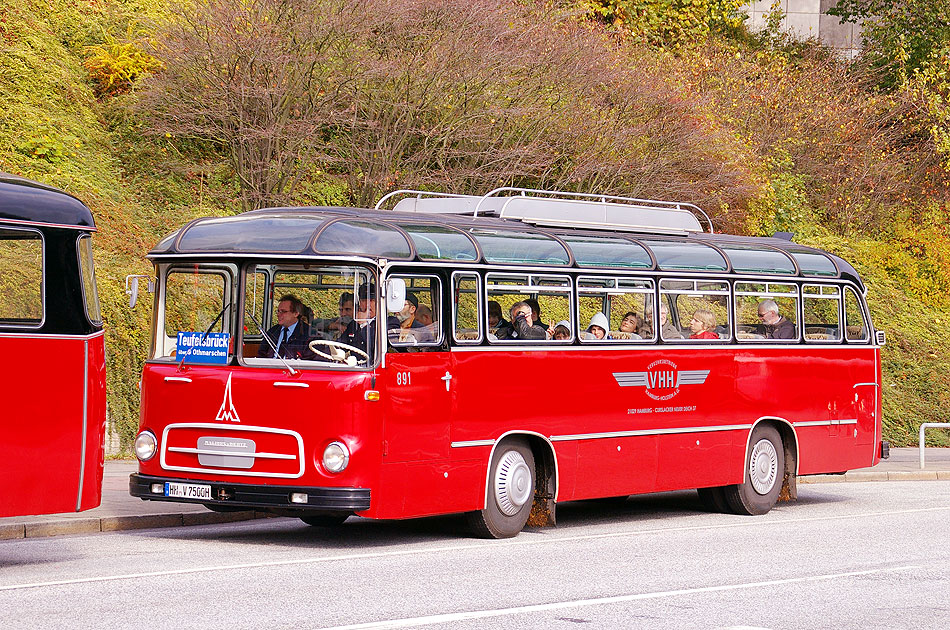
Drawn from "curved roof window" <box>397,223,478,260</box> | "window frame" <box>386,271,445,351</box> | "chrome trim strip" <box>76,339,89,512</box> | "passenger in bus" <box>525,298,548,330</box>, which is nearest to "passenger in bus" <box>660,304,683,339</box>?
"passenger in bus" <box>525,298,548,330</box>

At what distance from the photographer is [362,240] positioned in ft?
40.6

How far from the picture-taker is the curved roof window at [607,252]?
1452 cm

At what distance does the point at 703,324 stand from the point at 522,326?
9.71ft

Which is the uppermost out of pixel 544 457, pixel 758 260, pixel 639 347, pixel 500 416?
pixel 758 260

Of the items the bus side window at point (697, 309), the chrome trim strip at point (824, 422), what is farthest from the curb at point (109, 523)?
the chrome trim strip at point (824, 422)

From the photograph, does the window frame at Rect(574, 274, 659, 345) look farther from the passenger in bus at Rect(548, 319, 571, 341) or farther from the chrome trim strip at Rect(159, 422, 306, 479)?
the chrome trim strip at Rect(159, 422, 306, 479)

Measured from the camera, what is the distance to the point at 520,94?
2506cm

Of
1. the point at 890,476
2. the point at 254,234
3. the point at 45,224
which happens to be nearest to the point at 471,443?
the point at 254,234

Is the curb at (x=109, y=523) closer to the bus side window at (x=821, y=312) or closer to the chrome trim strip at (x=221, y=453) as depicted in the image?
the chrome trim strip at (x=221, y=453)

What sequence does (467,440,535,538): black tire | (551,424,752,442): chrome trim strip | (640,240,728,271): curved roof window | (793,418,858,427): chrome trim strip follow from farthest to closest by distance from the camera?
(793,418,858,427): chrome trim strip < (640,240,728,271): curved roof window < (551,424,752,442): chrome trim strip < (467,440,535,538): black tire

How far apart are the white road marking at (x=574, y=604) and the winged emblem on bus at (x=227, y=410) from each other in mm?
3726

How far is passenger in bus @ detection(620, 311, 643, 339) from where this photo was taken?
14.9 meters

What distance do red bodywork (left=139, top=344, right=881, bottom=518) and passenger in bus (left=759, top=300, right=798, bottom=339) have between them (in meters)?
0.18

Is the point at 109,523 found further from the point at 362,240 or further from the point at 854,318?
the point at 854,318
